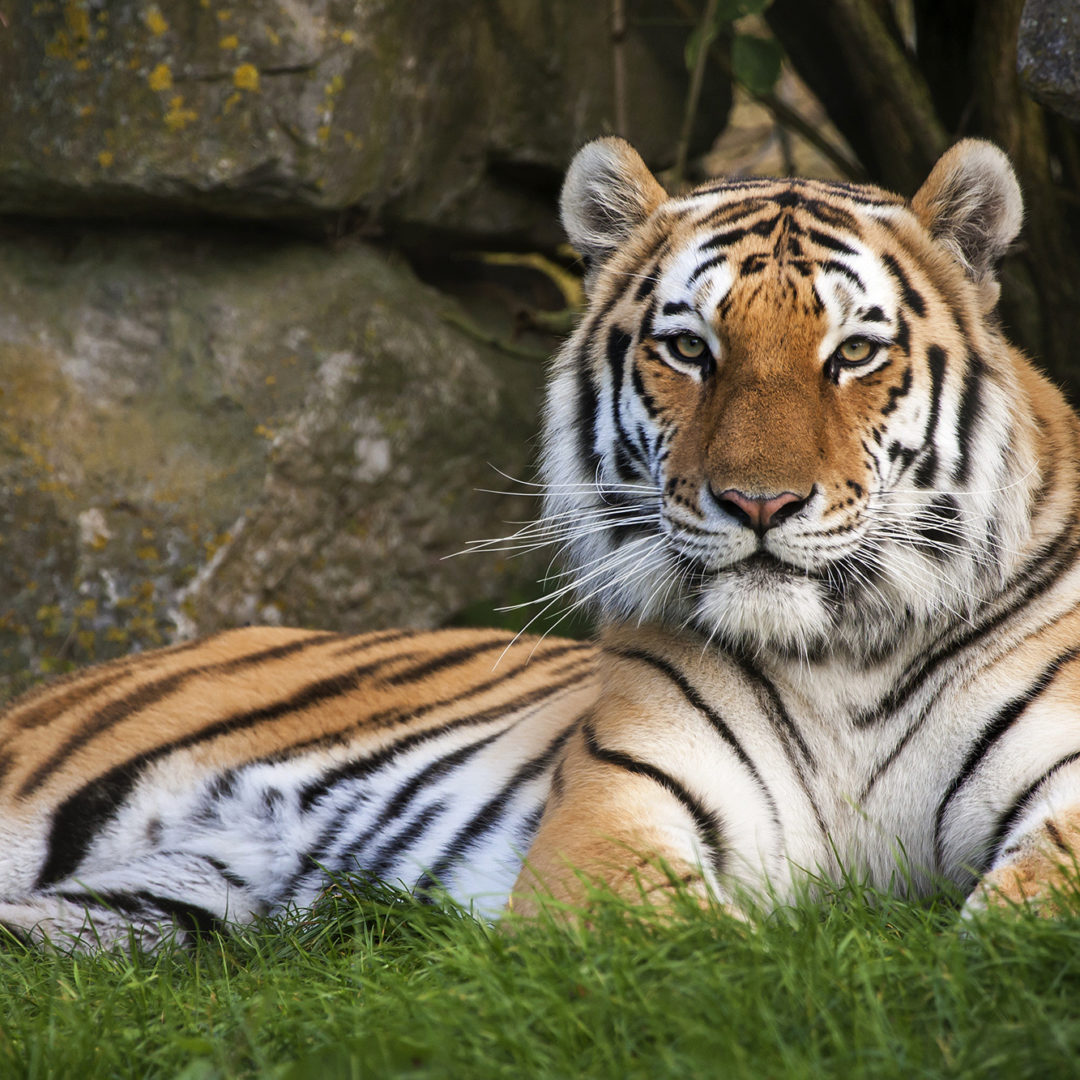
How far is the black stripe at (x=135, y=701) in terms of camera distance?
9.91ft

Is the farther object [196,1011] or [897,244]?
[897,244]

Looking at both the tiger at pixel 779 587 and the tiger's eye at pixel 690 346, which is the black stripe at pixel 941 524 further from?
the tiger's eye at pixel 690 346

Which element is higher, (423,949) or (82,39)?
(82,39)

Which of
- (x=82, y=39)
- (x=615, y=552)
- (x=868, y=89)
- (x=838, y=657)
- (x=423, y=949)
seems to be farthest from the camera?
(x=868, y=89)

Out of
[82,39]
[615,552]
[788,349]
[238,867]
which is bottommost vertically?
[238,867]

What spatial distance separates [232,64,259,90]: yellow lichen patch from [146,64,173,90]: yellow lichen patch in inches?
7.9

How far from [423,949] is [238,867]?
0.87 metres

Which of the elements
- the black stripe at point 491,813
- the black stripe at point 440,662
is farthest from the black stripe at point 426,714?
the black stripe at point 491,813

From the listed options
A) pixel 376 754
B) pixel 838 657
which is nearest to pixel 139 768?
pixel 376 754

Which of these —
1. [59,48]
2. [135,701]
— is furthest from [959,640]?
[59,48]

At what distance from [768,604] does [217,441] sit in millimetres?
2529

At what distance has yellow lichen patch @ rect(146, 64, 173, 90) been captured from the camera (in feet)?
13.2

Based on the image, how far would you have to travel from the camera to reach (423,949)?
7.20 ft

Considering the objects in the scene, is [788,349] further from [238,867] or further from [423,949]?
[238,867]
